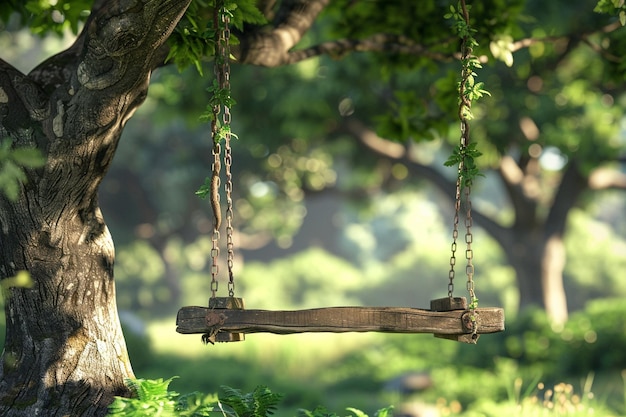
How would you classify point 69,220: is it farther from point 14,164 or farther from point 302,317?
point 302,317

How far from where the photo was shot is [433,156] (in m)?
55.0

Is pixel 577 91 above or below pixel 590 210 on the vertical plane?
above

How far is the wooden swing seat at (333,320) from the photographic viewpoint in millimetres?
5223

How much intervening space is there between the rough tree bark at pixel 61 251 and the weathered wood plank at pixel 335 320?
827 mm

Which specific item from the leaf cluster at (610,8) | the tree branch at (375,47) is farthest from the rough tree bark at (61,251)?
the leaf cluster at (610,8)

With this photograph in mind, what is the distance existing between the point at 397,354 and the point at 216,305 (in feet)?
48.3

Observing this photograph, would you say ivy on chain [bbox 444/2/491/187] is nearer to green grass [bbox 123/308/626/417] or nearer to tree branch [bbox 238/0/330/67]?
tree branch [bbox 238/0/330/67]

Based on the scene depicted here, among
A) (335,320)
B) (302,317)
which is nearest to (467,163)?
(335,320)

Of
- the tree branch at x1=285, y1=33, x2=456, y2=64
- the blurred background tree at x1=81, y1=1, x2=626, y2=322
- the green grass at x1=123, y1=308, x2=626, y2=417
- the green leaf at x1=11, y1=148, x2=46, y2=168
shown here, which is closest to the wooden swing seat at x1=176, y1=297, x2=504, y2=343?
the green leaf at x1=11, y1=148, x2=46, y2=168

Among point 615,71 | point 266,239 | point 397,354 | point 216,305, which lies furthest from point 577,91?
point 266,239

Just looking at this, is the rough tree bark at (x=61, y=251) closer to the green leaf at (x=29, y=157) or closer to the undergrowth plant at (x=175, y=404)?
the green leaf at (x=29, y=157)

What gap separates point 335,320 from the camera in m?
5.30

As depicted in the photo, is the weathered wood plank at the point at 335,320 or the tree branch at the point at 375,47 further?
the tree branch at the point at 375,47

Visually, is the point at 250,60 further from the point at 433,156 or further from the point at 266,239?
the point at 433,156
